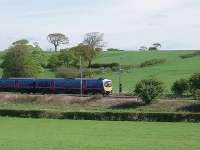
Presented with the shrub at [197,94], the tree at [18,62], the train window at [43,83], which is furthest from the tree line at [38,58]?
the shrub at [197,94]

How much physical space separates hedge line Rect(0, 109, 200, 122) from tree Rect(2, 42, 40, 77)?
3837 centimetres

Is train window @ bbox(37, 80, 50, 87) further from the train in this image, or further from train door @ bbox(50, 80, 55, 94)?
train door @ bbox(50, 80, 55, 94)

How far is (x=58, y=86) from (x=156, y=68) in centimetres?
4178

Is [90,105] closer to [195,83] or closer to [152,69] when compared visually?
[195,83]

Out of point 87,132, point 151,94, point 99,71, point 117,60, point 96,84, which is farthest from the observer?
point 117,60

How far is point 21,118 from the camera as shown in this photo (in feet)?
186

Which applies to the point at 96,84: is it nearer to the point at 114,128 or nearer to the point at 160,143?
the point at 114,128

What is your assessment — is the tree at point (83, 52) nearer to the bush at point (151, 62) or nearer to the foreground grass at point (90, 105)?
the bush at point (151, 62)

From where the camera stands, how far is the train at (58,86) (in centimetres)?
7375

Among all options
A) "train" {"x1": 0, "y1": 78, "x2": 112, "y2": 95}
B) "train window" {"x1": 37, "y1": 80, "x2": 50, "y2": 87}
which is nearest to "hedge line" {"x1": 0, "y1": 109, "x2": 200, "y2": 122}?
"train" {"x1": 0, "y1": 78, "x2": 112, "y2": 95}

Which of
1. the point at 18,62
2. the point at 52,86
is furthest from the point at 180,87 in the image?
the point at 18,62

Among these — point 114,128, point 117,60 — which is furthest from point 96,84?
point 117,60

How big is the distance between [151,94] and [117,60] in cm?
6931

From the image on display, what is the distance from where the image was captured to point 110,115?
2172 inches
